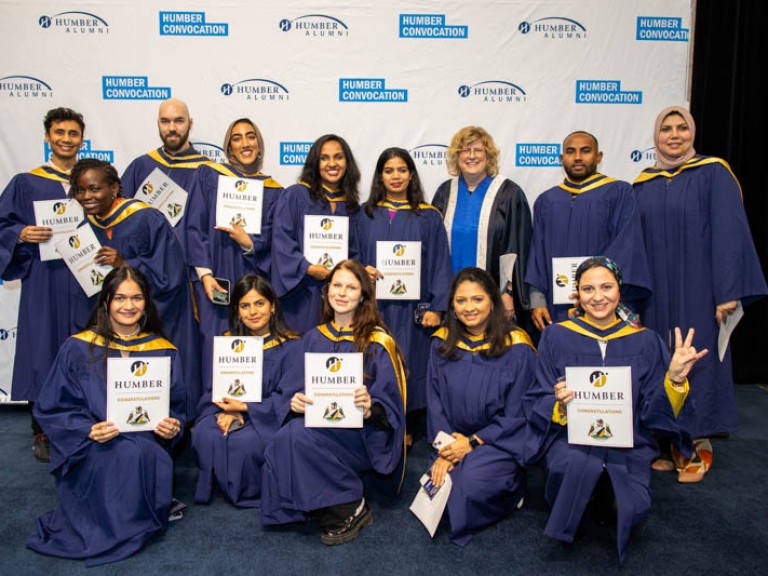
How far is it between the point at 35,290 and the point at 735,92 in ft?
20.1

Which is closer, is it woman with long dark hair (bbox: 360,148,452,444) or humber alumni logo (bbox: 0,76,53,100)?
woman with long dark hair (bbox: 360,148,452,444)

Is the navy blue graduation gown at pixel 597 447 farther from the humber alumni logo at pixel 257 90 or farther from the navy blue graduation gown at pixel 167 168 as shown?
the humber alumni logo at pixel 257 90

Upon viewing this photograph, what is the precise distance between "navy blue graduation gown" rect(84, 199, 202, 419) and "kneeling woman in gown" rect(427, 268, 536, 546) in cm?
182

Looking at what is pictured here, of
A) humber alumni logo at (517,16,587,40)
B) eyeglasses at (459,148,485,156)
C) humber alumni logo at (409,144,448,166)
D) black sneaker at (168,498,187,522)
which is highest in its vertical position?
humber alumni logo at (517,16,587,40)

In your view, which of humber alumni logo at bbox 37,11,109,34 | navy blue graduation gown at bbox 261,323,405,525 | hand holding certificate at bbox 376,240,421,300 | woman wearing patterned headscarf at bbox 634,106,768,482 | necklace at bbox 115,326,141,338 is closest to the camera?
navy blue graduation gown at bbox 261,323,405,525

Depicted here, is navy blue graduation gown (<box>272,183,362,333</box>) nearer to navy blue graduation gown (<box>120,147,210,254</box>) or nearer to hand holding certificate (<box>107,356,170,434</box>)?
navy blue graduation gown (<box>120,147,210,254</box>)

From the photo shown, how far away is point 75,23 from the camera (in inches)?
225

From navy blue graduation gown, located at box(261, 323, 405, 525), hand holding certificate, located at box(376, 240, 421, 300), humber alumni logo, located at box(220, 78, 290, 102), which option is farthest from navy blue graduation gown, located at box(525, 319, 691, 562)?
humber alumni logo, located at box(220, 78, 290, 102)

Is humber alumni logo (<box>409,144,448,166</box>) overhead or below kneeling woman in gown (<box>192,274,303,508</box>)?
overhead

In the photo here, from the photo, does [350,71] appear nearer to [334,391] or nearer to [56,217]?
[56,217]

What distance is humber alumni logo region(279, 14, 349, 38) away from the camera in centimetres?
573

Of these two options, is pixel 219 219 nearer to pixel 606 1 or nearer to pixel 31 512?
pixel 31 512

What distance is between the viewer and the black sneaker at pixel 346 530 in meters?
3.28

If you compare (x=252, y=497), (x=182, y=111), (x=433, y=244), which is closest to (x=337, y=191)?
(x=433, y=244)
